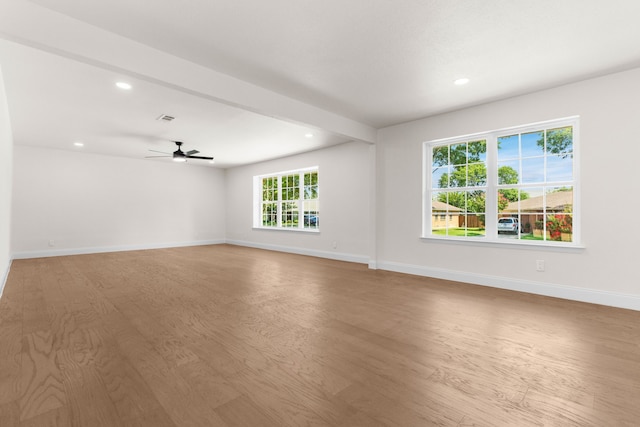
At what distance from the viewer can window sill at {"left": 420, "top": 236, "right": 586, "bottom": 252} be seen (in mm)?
3558

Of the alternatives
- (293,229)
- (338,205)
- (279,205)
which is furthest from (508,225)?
(279,205)

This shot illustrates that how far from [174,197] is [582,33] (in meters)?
9.32

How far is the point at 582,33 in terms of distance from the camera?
255cm

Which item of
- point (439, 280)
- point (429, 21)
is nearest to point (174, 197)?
point (439, 280)

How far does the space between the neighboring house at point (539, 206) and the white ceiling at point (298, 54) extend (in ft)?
4.62

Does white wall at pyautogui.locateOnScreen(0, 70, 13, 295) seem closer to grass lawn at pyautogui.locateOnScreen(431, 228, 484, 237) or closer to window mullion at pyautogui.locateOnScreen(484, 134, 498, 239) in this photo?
grass lawn at pyautogui.locateOnScreen(431, 228, 484, 237)

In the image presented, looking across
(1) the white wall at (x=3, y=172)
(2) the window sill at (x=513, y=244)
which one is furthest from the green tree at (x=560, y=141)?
(1) the white wall at (x=3, y=172)

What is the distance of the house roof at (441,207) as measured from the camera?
15.4ft

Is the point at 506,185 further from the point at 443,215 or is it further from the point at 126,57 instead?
the point at 126,57

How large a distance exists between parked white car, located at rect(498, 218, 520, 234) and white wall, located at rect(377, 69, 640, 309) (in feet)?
0.87

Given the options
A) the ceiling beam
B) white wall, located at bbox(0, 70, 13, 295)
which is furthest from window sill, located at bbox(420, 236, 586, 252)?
white wall, located at bbox(0, 70, 13, 295)

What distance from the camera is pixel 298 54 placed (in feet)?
9.54

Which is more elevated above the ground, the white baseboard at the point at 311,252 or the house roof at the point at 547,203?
the house roof at the point at 547,203

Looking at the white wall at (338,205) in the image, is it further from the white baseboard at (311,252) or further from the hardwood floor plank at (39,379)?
the hardwood floor plank at (39,379)
